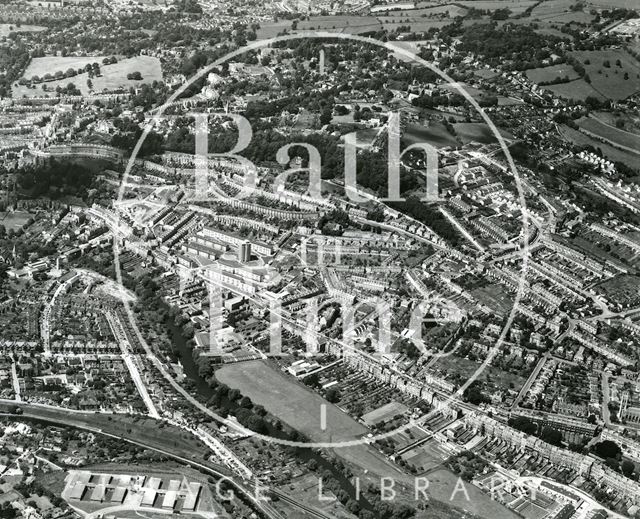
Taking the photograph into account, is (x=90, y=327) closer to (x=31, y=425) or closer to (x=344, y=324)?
(x=31, y=425)

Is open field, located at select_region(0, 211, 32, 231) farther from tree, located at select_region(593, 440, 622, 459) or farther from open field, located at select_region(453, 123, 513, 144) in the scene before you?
tree, located at select_region(593, 440, 622, 459)

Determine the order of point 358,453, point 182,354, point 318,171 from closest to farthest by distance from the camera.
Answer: point 358,453, point 182,354, point 318,171

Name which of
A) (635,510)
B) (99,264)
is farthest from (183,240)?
(635,510)

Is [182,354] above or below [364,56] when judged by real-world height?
below

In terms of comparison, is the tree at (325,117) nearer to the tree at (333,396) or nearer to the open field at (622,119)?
the open field at (622,119)

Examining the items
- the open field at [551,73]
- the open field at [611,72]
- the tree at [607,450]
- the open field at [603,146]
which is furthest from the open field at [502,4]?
the tree at [607,450]

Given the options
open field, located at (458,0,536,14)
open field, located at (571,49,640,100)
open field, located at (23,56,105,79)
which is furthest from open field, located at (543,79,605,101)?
open field, located at (23,56,105,79)

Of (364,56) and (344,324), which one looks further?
(364,56)
